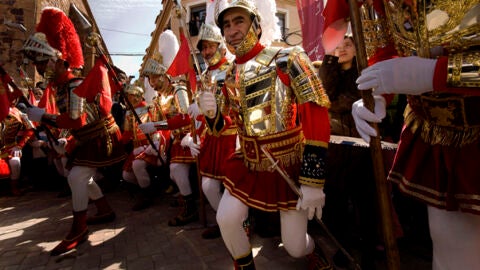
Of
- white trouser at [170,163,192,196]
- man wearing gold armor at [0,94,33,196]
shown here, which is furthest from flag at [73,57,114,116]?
man wearing gold armor at [0,94,33,196]

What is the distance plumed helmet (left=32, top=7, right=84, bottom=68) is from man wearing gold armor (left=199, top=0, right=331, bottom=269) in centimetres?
290

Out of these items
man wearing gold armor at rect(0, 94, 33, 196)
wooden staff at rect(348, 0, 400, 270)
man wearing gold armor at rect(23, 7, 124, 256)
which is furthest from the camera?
man wearing gold armor at rect(0, 94, 33, 196)

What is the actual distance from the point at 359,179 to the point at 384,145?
1.47 ft

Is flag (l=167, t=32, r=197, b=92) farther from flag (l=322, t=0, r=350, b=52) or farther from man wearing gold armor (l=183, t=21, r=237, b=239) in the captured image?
flag (l=322, t=0, r=350, b=52)

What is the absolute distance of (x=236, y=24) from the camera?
7.98ft

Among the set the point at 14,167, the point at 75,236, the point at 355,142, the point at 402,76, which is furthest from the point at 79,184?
the point at 14,167

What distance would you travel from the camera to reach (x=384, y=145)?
8.81 ft

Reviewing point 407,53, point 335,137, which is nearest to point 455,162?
point 407,53

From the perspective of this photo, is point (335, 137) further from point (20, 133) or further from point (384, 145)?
point (20, 133)

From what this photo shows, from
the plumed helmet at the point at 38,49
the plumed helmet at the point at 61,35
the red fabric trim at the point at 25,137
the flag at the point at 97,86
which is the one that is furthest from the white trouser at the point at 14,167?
the flag at the point at 97,86

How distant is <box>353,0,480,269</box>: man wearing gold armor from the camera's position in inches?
A: 49.2

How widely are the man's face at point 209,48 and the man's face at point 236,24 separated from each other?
208cm

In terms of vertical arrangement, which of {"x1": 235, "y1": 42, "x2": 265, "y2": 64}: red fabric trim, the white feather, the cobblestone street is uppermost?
the white feather

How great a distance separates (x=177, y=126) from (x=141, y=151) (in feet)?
4.79
